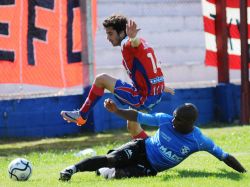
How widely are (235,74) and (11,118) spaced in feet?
21.9

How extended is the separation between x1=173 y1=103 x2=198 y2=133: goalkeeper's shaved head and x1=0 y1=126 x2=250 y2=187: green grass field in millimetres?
560

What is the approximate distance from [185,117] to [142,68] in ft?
5.54

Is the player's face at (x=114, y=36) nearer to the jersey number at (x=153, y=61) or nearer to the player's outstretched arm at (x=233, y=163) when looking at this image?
the jersey number at (x=153, y=61)

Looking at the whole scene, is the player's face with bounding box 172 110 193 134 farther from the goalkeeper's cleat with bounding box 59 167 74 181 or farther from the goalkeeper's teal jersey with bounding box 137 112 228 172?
the goalkeeper's cleat with bounding box 59 167 74 181

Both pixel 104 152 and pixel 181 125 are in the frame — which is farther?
pixel 104 152

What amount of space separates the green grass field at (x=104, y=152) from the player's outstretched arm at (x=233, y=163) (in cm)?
7

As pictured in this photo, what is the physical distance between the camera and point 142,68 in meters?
9.28

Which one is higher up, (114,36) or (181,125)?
(114,36)

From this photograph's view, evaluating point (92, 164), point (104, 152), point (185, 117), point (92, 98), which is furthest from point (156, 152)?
point (104, 152)

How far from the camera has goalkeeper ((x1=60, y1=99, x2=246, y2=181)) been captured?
786 centimetres

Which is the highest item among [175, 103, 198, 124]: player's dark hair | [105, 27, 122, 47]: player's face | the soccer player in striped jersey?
[105, 27, 122, 47]: player's face

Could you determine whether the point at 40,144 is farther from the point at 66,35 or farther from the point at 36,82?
the point at 66,35

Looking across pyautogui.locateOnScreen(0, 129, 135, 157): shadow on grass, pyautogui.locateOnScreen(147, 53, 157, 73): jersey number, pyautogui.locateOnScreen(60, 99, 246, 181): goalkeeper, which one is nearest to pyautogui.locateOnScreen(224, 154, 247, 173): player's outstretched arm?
pyautogui.locateOnScreen(60, 99, 246, 181): goalkeeper

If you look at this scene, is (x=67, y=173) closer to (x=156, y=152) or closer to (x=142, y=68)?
(x=156, y=152)
